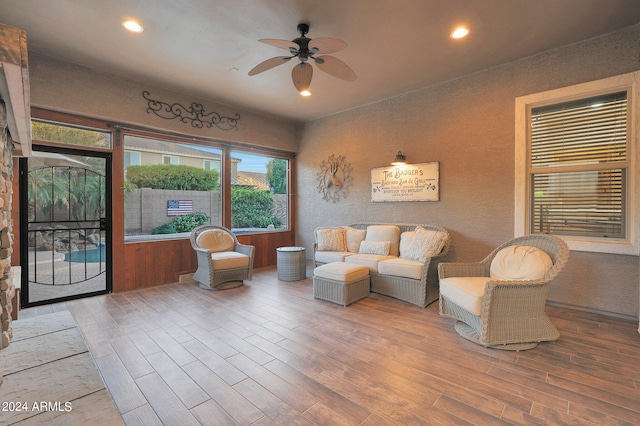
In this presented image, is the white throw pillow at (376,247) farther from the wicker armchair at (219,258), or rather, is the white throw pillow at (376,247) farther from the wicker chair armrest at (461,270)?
the wicker armchair at (219,258)

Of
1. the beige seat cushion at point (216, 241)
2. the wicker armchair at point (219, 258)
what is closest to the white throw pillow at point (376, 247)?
the wicker armchair at point (219, 258)

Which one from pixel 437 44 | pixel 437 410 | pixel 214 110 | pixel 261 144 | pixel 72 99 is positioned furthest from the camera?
pixel 261 144

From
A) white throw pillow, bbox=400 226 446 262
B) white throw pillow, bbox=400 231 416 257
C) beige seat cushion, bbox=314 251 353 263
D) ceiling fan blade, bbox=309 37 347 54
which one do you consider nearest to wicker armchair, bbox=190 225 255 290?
beige seat cushion, bbox=314 251 353 263

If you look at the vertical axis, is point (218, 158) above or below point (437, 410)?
above

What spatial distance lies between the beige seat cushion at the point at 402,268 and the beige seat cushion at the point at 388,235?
57 cm

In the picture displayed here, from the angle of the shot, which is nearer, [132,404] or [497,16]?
[132,404]

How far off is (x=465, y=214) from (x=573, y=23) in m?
2.35

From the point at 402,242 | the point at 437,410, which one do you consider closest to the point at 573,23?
the point at 402,242

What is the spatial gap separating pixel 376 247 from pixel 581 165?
2.69m

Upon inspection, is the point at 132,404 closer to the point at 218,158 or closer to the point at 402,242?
the point at 402,242

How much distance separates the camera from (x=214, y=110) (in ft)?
16.8

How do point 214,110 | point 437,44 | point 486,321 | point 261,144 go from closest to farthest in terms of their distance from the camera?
point 486,321 < point 437,44 < point 214,110 < point 261,144

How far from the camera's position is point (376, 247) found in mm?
4504

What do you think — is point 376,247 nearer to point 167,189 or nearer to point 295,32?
point 295,32
